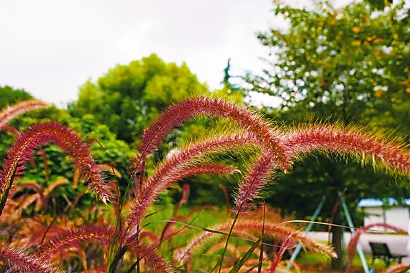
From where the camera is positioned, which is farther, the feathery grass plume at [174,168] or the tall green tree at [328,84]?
the tall green tree at [328,84]

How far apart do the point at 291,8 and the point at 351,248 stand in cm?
867

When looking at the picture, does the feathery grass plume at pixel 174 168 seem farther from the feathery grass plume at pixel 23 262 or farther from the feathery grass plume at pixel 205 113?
the feathery grass plume at pixel 23 262

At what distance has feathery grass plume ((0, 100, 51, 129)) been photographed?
6.97ft

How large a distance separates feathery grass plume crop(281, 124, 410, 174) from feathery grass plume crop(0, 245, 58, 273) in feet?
1.70

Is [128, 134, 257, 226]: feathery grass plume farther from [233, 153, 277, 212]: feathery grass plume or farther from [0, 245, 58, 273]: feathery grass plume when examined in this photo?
[0, 245, 58, 273]: feathery grass plume

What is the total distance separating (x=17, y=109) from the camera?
2287 mm

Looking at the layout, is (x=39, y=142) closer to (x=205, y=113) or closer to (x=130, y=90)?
(x=205, y=113)

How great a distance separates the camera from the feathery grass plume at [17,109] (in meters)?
2.12

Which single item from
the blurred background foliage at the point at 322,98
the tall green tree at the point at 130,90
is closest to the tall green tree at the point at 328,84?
the blurred background foliage at the point at 322,98

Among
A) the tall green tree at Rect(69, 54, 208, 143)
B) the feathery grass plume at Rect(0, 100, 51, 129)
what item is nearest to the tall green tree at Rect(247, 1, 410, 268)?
the feathery grass plume at Rect(0, 100, 51, 129)

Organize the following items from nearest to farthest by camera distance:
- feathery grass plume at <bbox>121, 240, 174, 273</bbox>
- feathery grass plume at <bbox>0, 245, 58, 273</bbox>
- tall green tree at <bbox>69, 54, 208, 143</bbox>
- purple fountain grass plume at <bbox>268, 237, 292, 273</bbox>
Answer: feathery grass plume at <bbox>0, 245, 58, 273</bbox>, feathery grass plume at <bbox>121, 240, 174, 273</bbox>, purple fountain grass plume at <bbox>268, 237, 292, 273</bbox>, tall green tree at <bbox>69, 54, 208, 143</bbox>

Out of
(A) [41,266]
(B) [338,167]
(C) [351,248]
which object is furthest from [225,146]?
(B) [338,167]

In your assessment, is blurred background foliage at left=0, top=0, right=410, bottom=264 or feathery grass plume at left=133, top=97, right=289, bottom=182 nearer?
feathery grass plume at left=133, top=97, right=289, bottom=182

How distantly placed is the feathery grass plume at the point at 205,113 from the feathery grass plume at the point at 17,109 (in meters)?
0.72
